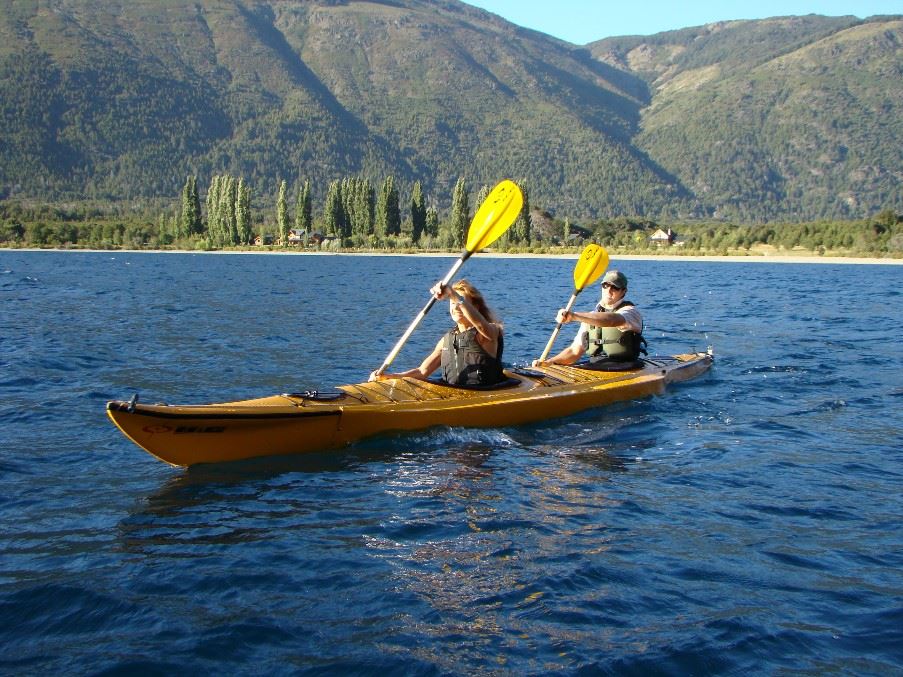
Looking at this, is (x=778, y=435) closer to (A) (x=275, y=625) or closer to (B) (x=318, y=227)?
(A) (x=275, y=625)

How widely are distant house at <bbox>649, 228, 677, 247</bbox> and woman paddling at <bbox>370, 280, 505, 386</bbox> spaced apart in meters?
107

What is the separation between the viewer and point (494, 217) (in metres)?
11.9

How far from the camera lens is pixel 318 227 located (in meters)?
125

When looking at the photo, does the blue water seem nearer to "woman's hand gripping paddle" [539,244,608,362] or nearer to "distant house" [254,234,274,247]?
"woman's hand gripping paddle" [539,244,608,362]

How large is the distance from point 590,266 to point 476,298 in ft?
17.2

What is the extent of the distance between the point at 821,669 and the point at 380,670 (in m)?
2.45

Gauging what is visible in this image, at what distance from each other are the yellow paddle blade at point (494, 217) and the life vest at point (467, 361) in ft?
6.16

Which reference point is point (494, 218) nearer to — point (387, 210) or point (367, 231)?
point (387, 210)

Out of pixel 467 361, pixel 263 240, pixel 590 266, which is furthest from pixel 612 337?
pixel 263 240

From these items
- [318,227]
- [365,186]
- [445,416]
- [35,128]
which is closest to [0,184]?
[35,128]

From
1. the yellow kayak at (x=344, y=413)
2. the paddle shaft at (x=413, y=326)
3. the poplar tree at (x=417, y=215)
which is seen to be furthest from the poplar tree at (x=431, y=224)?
the paddle shaft at (x=413, y=326)

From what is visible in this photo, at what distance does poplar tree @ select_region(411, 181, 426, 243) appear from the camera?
9744cm

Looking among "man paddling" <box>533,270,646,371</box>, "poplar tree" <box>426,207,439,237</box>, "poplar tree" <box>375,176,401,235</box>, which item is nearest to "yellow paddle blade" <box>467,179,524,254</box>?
"man paddling" <box>533,270,646,371</box>

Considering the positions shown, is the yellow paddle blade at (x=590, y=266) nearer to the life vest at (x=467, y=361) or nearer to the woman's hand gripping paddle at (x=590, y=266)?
the woman's hand gripping paddle at (x=590, y=266)
